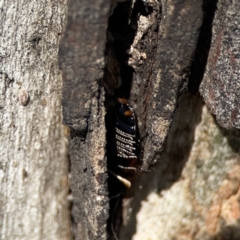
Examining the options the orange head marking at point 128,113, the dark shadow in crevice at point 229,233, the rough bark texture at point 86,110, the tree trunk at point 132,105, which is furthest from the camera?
the dark shadow in crevice at point 229,233

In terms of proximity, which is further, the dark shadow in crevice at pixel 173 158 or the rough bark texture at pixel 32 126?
the dark shadow in crevice at pixel 173 158

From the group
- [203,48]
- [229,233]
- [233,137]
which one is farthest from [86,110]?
[229,233]

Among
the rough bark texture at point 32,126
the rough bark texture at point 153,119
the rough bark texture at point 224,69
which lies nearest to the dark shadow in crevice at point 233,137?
the rough bark texture at point 153,119

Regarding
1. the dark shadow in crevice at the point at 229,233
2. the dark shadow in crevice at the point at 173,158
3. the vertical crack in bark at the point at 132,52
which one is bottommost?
the dark shadow in crevice at the point at 229,233

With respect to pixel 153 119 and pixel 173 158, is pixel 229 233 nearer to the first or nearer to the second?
pixel 173 158

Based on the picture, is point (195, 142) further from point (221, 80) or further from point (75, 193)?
point (75, 193)

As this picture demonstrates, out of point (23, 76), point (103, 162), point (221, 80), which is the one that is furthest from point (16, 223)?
point (221, 80)

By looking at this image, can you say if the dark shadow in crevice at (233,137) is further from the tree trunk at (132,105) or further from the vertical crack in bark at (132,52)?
the vertical crack in bark at (132,52)
